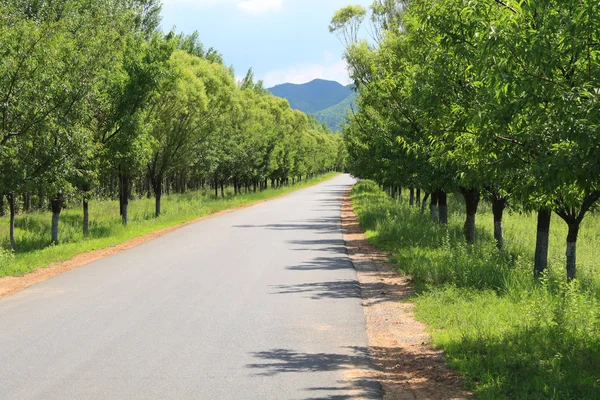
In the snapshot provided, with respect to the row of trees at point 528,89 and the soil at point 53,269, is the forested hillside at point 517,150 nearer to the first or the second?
the row of trees at point 528,89

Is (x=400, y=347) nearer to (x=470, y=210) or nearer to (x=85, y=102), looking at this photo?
(x=470, y=210)

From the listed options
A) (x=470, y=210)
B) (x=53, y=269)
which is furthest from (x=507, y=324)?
(x=470, y=210)

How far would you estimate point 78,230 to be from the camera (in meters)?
24.6

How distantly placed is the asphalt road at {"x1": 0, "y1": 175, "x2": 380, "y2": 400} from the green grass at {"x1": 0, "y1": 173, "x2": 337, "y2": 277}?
1.79 metres

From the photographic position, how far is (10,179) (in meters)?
17.0

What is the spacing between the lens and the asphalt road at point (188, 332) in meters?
5.93

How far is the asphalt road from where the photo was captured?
19.5ft

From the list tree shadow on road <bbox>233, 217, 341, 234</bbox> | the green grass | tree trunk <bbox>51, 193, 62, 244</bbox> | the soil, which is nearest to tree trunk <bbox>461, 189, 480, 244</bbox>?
tree shadow on road <bbox>233, 217, 341, 234</bbox>

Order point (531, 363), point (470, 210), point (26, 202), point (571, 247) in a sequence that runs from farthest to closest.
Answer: point (26, 202), point (470, 210), point (571, 247), point (531, 363)

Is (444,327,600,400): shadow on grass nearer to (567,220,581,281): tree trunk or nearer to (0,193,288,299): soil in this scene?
(567,220,581,281): tree trunk

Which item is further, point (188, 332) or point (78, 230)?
point (78, 230)

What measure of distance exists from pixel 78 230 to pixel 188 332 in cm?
1823

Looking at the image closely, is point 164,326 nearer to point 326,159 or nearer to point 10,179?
point 10,179

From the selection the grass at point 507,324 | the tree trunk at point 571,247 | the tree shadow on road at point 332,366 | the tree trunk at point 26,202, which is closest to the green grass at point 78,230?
the tree trunk at point 26,202
